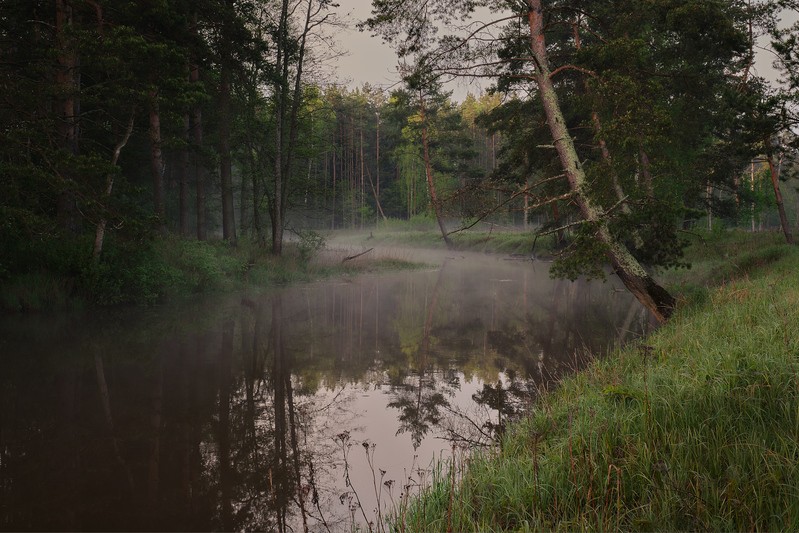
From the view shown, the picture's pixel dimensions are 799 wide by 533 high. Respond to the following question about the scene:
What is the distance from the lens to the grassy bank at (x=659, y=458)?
2832 millimetres

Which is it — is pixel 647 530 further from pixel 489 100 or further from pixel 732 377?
pixel 489 100

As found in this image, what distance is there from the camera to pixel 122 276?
13.1 m

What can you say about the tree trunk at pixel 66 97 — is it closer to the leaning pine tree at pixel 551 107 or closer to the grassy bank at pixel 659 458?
the leaning pine tree at pixel 551 107

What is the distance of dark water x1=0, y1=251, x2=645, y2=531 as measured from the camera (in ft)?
13.7

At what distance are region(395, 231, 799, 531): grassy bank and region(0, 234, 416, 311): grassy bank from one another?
463 inches

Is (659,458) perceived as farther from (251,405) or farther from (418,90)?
(418,90)

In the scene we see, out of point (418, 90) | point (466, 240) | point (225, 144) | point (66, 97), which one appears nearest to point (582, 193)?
point (418, 90)

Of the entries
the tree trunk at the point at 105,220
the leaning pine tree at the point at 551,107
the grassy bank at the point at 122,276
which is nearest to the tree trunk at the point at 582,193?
the leaning pine tree at the point at 551,107

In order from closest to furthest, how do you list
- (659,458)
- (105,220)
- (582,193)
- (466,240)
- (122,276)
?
(659,458) < (582,193) < (105,220) < (122,276) < (466,240)

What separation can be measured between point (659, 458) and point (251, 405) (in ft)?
16.4

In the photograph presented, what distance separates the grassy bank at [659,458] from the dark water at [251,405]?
0.71 metres

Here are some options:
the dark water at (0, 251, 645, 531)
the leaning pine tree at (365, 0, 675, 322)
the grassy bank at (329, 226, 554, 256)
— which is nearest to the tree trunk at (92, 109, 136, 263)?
the dark water at (0, 251, 645, 531)

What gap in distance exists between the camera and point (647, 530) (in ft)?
9.14

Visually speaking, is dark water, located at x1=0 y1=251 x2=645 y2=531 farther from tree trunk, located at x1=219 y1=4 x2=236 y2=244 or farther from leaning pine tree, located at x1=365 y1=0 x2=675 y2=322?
tree trunk, located at x1=219 y1=4 x2=236 y2=244
